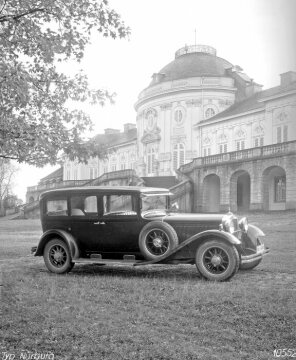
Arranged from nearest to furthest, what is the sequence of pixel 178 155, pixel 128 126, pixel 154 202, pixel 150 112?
pixel 154 202
pixel 178 155
pixel 150 112
pixel 128 126

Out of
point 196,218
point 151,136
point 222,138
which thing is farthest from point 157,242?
point 151,136

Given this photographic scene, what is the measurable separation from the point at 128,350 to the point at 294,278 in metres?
4.78

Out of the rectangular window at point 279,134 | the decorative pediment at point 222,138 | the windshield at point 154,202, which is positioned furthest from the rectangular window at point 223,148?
the windshield at point 154,202

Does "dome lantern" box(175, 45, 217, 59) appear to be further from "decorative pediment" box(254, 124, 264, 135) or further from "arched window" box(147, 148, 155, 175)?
"decorative pediment" box(254, 124, 264, 135)

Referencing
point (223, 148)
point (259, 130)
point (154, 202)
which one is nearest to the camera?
point (154, 202)

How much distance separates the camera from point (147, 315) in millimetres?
5766

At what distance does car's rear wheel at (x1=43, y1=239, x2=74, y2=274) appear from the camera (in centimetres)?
935

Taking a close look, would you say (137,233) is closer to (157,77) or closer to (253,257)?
(253,257)

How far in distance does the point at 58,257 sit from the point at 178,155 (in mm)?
34052

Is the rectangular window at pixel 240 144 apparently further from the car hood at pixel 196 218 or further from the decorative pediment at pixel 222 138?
the car hood at pixel 196 218

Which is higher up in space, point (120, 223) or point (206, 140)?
point (206, 140)

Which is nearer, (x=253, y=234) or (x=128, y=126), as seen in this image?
(x=253, y=234)

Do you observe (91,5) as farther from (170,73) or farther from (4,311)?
(170,73)

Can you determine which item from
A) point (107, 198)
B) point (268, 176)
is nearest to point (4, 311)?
point (107, 198)
